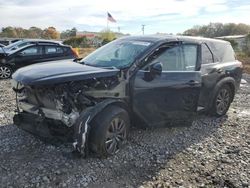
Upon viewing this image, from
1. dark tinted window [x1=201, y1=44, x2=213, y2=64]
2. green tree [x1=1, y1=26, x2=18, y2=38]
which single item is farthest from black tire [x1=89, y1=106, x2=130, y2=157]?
green tree [x1=1, y1=26, x2=18, y2=38]

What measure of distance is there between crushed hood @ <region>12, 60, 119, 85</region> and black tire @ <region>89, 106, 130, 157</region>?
0.55 metres

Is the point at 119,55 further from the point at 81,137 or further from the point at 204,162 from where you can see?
the point at 204,162

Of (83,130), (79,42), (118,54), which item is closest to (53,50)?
(118,54)

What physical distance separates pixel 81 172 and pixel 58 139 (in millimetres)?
615

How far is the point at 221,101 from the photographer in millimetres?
7117

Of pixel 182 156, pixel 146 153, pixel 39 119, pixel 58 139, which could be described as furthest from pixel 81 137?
pixel 182 156

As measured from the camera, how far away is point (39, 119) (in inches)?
189

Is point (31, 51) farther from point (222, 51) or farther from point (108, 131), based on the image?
point (108, 131)

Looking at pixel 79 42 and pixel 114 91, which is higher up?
pixel 79 42

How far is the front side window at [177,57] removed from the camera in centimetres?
543

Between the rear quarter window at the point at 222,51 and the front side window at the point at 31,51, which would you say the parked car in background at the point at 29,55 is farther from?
the rear quarter window at the point at 222,51

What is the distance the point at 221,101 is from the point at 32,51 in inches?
321

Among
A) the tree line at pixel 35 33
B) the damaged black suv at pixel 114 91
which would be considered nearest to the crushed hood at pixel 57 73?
the damaged black suv at pixel 114 91

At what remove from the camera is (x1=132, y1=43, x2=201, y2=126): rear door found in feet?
16.9
